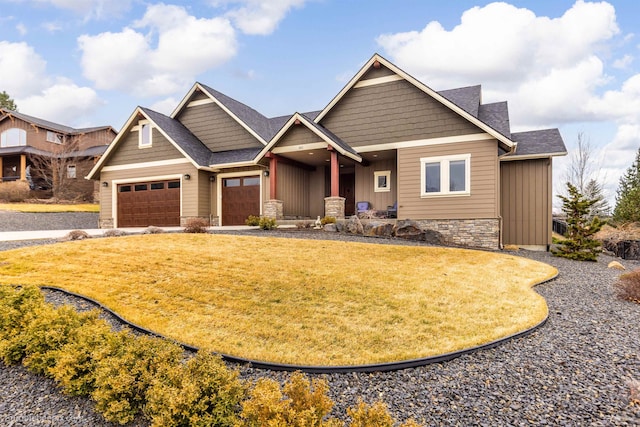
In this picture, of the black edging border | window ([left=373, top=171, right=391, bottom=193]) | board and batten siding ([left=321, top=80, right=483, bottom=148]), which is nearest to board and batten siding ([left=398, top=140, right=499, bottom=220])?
board and batten siding ([left=321, top=80, right=483, bottom=148])

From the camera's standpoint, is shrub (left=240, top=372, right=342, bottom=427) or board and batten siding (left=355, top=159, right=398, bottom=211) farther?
board and batten siding (left=355, top=159, right=398, bottom=211)

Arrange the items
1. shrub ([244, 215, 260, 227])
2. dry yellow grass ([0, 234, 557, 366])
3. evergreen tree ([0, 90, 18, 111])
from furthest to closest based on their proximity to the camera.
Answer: evergreen tree ([0, 90, 18, 111])
shrub ([244, 215, 260, 227])
dry yellow grass ([0, 234, 557, 366])

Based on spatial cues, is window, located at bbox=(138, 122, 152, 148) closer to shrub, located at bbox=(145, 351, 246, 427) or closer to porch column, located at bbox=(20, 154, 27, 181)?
shrub, located at bbox=(145, 351, 246, 427)

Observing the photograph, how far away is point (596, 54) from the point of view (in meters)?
17.6

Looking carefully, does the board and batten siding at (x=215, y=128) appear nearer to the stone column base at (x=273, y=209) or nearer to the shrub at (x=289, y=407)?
the stone column base at (x=273, y=209)

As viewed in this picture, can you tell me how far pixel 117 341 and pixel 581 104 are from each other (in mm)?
33862

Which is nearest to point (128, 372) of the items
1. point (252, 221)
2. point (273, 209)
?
point (273, 209)

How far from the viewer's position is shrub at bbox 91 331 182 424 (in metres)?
2.82

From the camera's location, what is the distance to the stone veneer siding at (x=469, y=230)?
12.3m

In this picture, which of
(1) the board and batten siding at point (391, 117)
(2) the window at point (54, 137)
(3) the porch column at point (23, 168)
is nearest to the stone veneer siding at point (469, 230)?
(1) the board and batten siding at point (391, 117)

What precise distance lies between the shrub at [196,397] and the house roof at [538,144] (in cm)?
1376

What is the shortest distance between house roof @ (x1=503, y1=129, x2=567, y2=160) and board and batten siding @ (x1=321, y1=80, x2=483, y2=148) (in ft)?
8.14

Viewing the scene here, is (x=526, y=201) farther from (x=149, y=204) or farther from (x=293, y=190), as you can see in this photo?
(x=149, y=204)

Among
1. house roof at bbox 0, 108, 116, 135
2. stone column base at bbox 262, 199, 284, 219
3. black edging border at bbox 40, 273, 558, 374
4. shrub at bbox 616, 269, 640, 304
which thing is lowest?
black edging border at bbox 40, 273, 558, 374
